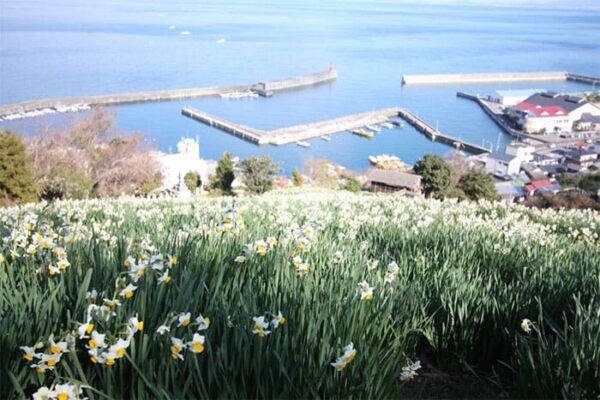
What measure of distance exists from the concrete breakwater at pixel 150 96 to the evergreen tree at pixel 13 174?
3175 cm

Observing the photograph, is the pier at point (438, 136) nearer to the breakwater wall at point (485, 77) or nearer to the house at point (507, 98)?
the house at point (507, 98)

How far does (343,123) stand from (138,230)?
143 ft

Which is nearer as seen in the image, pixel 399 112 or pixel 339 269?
pixel 339 269

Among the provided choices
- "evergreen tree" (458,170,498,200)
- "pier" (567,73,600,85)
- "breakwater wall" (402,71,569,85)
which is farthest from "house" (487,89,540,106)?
"evergreen tree" (458,170,498,200)

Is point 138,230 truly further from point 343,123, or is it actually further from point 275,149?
point 343,123

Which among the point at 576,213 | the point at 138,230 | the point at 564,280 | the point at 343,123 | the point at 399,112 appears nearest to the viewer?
the point at 564,280

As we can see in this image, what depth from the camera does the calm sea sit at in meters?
42.7

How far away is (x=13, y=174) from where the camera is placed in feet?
42.3

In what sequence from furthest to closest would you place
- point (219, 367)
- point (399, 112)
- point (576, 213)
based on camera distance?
point (399, 112), point (576, 213), point (219, 367)

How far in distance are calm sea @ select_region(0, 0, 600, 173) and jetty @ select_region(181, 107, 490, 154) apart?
964 mm

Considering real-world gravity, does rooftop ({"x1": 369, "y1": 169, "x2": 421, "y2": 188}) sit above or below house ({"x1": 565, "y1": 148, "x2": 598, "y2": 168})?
above

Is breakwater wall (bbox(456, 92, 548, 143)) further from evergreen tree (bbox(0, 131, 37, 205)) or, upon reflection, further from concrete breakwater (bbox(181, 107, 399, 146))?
evergreen tree (bbox(0, 131, 37, 205))

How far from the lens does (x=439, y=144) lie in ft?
140

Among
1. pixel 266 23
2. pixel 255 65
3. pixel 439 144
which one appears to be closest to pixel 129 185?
pixel 439 144
